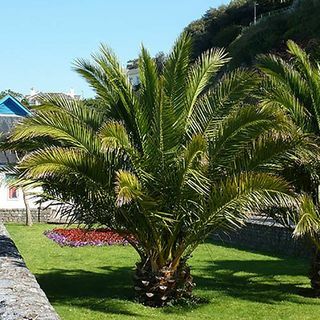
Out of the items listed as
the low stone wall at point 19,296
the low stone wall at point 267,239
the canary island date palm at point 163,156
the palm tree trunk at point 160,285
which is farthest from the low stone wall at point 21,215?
the low stone wall at point 19,296

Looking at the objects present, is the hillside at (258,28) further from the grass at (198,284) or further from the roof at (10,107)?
the grass at (198,284)

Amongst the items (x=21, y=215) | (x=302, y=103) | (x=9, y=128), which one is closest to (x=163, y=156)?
(x=302, y=103)

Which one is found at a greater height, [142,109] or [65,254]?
[142,109]

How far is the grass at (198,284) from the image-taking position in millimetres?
9969

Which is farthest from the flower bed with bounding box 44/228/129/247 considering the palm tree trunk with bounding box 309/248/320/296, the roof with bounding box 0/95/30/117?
the roof with bounding box 0/95/30/117

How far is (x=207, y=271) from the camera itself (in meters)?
15.0

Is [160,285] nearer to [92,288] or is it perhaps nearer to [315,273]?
[92,288]

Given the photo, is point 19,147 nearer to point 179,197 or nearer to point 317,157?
point 179,197

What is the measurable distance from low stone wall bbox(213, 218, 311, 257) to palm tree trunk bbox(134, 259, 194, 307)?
7.20 m

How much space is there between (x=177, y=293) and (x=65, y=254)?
8.12 meters

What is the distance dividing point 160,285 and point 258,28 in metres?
41.4

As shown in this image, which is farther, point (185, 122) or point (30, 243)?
point (30, 243)

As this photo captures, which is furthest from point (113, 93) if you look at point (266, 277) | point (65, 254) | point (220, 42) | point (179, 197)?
point (220, 42)

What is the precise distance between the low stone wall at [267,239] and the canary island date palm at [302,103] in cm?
624
